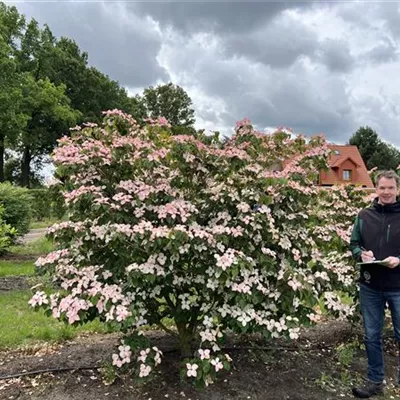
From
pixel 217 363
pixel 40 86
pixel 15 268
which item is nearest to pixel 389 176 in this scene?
pixel 217 363

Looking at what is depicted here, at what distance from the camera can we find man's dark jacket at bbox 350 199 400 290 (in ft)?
9.62

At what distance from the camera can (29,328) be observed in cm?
411

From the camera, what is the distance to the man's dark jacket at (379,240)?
293 centimetres

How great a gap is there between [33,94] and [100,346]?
78.2 feet

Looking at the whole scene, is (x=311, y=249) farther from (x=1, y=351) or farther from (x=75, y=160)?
(x=1, y=351)

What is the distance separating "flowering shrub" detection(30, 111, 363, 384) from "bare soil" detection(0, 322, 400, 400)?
28 centimetres

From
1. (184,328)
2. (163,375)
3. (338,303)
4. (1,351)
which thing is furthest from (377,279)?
(1,351)

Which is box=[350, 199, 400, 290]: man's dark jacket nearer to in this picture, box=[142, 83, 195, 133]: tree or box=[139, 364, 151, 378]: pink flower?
box=[139, 364, 151, 378]: pink flower

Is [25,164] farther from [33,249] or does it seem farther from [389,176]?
[389,176]

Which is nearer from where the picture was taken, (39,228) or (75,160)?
(75,160)

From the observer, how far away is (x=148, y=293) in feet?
9.25

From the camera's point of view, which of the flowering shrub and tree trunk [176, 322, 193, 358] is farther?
tree trunk [176, 322, 193, 358]

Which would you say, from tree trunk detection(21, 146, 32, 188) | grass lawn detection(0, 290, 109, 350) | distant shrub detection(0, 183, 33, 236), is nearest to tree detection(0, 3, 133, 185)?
tree trunk detection(21, 146, 32, 188)

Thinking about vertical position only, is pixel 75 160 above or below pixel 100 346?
above
